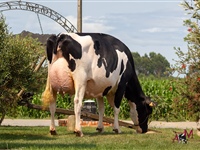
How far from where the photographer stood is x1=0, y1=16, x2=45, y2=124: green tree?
15906 mm

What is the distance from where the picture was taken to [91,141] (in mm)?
16875

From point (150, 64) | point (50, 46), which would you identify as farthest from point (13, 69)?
point (150, 64)

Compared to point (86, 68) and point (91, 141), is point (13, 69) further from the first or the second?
point (91, 141)

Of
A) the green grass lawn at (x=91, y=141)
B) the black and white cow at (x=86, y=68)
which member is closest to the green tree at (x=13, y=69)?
the black and white cow at (x=86, y=68)

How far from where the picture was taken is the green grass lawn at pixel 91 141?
15523 millimetres

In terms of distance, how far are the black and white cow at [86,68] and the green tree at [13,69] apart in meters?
0.67

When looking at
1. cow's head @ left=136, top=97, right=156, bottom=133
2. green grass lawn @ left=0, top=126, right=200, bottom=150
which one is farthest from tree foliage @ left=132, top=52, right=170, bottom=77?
green grass lawn @ left=0, top=126, right=200, bottom=150

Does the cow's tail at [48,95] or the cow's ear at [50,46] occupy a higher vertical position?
the cow's ear at [50,46]

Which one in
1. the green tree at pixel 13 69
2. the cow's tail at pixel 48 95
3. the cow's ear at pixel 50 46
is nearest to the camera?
the green tree at pixel 13 69

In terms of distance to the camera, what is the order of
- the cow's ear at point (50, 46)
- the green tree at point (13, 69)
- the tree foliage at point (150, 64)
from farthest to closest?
the tree foliage at point (150, 64) < the cow's ear at point (50, 46) < the green tree at point (13, 69)

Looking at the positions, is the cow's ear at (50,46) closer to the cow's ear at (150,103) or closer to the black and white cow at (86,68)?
the black and white cow at (86,68)

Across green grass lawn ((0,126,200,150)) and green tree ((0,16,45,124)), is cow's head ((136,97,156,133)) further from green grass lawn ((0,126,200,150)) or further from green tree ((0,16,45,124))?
green tree ((0,16,45,124))

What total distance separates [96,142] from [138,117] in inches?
160

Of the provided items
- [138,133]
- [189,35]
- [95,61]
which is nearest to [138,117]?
[138,133]
